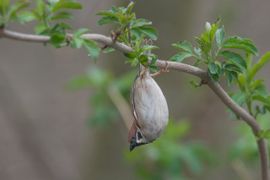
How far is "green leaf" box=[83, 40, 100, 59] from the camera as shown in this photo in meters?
1.48

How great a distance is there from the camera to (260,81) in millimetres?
1774

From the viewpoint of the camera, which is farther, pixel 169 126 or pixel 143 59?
pixel 169 126

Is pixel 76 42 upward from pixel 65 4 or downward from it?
downward

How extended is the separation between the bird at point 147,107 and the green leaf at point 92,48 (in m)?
0.13

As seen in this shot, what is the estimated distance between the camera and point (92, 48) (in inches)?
59.0

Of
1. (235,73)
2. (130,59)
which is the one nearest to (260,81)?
(235,73)

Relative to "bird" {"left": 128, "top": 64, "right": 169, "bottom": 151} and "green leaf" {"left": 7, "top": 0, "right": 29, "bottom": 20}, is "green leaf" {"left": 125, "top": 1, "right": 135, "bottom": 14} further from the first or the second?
"green leaf" {"left": 7, "top": 0, "right": 29, "bottom": 20}

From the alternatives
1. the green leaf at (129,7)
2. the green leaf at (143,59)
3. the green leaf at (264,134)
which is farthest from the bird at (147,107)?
the green leaf at (264,134)

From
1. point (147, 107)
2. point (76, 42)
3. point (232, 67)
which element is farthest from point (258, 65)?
point (76, 42)

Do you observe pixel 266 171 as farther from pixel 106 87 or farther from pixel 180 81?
pixel 180 81

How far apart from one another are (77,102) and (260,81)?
5875mm

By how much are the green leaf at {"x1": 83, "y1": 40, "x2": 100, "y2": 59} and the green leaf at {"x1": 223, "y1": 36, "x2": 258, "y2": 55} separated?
0.34 metres

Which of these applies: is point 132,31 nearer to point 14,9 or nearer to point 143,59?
point 143,59

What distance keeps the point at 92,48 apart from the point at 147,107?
205 millimetres
